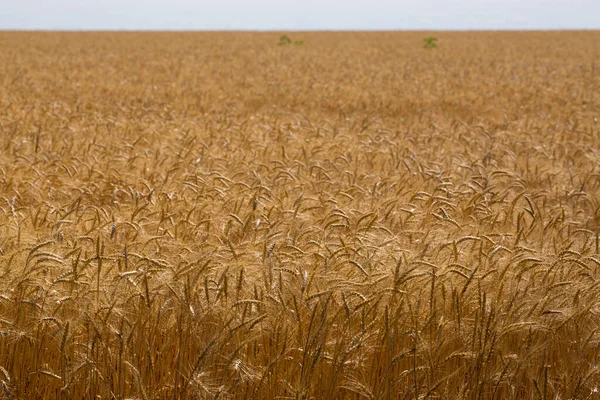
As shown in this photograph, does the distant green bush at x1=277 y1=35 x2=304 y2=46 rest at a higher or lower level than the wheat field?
higher

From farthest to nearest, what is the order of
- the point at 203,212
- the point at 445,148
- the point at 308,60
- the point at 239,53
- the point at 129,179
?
the point at 239,53, the point at 308,60, the point at 445,148, the point at 129,179, the point at 203,212

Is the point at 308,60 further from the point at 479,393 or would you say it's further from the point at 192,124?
the point at 479,393

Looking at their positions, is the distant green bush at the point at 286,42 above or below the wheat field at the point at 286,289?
above

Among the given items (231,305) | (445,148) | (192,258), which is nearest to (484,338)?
(231,305)

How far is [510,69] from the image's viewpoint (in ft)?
60.3

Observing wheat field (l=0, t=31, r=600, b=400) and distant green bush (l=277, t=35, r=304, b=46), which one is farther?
distant green bush (l=277, t=35, r=304, b=46)

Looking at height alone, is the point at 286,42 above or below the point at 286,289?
above

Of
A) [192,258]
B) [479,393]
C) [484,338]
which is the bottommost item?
[479,393]

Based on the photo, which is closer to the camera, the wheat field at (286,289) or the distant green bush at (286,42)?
the wheat field at (286,289)

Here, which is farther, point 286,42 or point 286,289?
point 286,42

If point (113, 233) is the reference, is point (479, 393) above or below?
below

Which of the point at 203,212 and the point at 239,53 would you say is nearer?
the point at 203,212

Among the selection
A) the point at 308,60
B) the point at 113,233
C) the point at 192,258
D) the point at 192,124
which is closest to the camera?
the point at 192,258

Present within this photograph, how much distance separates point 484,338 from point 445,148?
4809 mm
